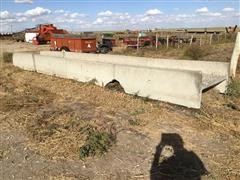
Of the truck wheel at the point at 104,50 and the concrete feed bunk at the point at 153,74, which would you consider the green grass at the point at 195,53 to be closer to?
the concrete feed bunk at the point at 153,74

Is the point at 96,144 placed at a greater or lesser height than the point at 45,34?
lesser

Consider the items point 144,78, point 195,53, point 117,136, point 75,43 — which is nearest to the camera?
point 117,136

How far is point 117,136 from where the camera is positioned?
21.6 feet

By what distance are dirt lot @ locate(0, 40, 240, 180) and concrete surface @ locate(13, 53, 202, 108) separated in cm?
34

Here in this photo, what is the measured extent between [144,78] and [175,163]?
171 inches

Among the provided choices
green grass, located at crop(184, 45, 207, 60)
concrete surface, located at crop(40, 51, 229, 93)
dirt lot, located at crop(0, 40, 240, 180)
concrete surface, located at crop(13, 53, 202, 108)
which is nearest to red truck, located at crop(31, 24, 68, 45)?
green grass, located at crop(184, 45, 207, 60)

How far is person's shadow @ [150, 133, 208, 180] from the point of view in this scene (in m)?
5.09

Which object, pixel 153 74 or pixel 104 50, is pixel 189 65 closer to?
pixel 153 74

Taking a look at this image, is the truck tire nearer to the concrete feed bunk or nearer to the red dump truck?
the red dump truck

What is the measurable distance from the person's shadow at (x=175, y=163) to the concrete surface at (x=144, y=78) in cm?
239

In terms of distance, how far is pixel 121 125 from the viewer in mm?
7215

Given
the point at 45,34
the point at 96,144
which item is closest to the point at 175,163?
the point at 96,144

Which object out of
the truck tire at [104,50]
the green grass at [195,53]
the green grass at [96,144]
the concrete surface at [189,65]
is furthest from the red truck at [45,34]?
the green grass at [96,144]

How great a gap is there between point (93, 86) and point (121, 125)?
12.7 feet
